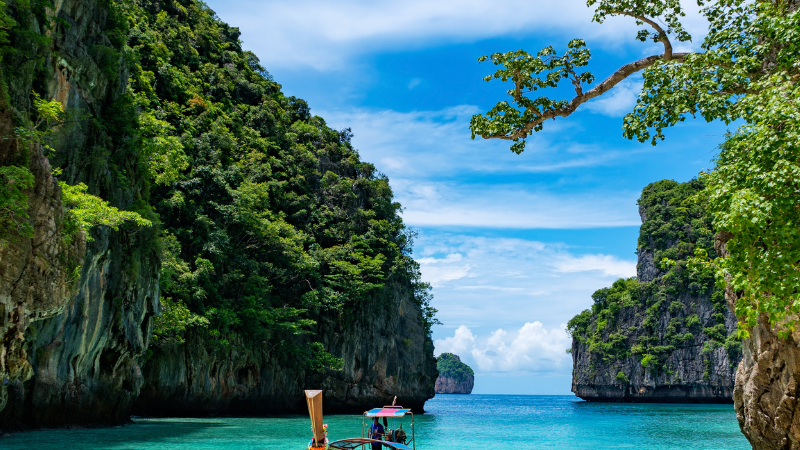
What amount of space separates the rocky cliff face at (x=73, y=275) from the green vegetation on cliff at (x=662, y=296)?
52.0 m

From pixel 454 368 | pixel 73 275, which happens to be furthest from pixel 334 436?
pixel 454 368

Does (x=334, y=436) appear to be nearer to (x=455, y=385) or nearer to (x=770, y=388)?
(x=770, y=388)

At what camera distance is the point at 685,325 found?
196ft

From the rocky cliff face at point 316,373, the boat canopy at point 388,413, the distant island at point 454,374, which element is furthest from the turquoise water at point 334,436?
the distant island at point 454,374

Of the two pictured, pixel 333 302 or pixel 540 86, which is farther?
pixel 333 302

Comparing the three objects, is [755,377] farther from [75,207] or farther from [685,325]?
[685,325]

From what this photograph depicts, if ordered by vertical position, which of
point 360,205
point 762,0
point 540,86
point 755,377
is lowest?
point 755,377

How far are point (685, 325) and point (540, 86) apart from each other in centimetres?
6016

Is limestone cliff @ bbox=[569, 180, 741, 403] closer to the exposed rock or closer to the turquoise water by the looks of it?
the turquoise water

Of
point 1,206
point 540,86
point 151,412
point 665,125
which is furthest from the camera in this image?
point 151,412

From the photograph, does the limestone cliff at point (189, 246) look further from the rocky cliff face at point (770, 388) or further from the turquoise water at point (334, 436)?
the rocky cliff face at point (770, 388)

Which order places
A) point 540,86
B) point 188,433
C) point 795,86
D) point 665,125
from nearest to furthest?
point 795,86 < point 665,125 < point 540,86 < point 188,433

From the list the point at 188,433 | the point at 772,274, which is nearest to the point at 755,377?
the point at 772,274

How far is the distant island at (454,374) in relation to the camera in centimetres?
17550
